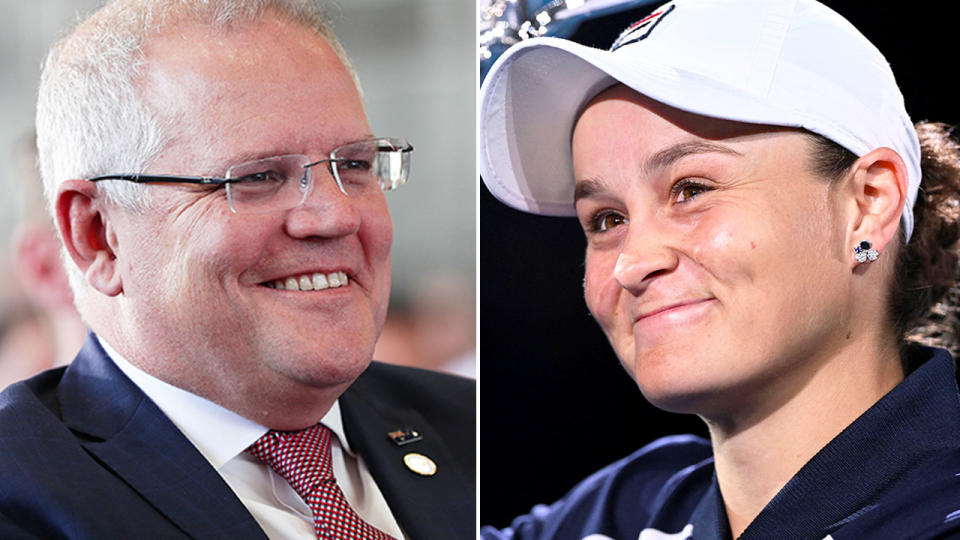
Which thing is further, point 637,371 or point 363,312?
point 363,312

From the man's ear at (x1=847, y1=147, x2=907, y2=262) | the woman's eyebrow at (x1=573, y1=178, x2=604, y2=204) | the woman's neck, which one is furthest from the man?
the man's ear at (x1=847, y1=147, x2=907, y2=262)

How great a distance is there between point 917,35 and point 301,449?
133 cm

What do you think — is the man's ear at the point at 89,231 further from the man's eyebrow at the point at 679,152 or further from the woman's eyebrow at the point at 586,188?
the man's eyebrow at the point at 679,152

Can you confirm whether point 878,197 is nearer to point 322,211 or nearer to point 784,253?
point 784,253

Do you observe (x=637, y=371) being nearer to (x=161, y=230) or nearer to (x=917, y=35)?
(x=917, y=35)

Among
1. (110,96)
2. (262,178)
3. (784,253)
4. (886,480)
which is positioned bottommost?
(886,480)

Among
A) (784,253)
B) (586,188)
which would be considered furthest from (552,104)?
(784,253)

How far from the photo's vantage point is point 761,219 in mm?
1513

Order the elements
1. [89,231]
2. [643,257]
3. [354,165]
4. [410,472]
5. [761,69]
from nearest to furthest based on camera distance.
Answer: [761,69] < [643,257] < [89,231] < [354,165] < [410,472]

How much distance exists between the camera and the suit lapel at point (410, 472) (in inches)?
76.3

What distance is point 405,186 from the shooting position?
202 cm

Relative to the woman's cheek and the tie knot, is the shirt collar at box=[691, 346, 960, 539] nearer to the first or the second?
the woman's cheek

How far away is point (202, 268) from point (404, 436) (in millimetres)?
626

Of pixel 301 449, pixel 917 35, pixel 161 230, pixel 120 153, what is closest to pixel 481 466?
pixel 301 449
